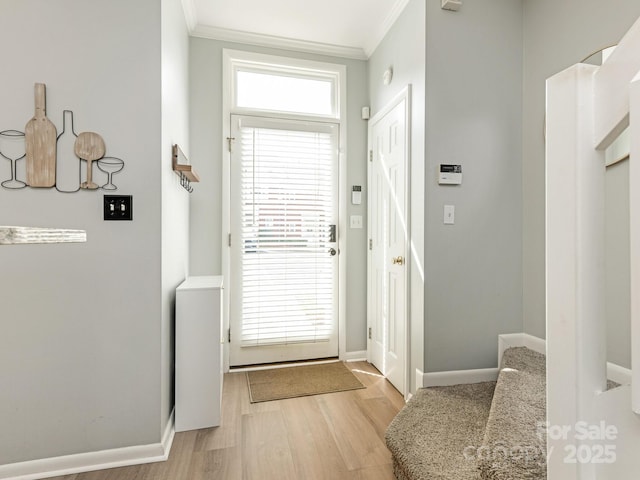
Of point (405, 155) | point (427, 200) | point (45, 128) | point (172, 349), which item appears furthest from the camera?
point (405, 155)

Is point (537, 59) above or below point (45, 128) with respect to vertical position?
above

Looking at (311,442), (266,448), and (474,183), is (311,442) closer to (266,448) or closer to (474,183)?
(266,448)

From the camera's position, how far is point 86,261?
1.60 meters

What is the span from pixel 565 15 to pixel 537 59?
26 cm

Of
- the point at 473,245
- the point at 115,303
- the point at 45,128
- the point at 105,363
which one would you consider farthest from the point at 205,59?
the point at 473,245

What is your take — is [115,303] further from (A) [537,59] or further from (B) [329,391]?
(A) [537,59]

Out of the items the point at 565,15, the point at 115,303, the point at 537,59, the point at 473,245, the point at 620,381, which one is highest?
the point at 565,15

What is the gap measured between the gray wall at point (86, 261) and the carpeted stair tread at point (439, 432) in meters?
1.22

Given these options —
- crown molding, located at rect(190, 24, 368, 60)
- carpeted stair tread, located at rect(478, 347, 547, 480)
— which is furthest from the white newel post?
crown molding, located at rect(190, 24, 368, 60)

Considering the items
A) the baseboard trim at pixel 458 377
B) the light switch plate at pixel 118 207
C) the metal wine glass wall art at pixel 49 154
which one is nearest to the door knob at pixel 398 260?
the baseboard trim at pixel 458 377

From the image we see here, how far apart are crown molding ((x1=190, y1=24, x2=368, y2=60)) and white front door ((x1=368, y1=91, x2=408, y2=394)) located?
708 millimetres

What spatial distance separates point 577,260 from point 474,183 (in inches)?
70.6

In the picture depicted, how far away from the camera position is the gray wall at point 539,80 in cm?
189

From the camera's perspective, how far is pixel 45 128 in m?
1.54
